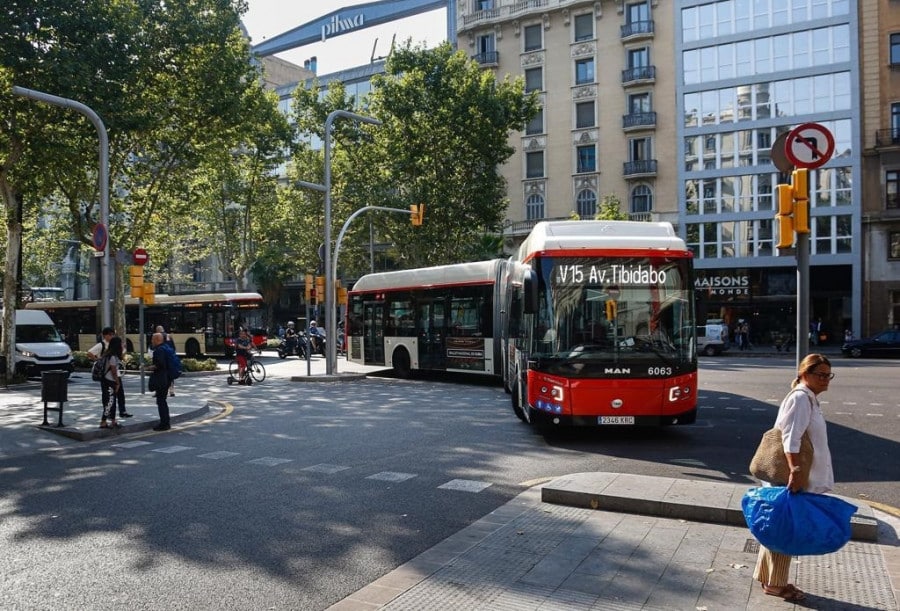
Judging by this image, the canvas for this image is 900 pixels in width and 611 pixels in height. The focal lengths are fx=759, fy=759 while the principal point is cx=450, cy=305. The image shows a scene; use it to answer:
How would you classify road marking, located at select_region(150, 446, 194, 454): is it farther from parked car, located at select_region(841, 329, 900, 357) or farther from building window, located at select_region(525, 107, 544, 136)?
building window, located at select_region(525, 107, 544, 136)

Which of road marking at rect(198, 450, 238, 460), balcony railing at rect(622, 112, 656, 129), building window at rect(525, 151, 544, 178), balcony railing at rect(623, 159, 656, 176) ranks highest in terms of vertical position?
balcony railing at rect(622, 112, 656, 129)

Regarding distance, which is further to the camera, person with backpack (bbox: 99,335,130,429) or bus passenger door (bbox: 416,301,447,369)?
bus passenger door (bbox: 416,301,447,369)

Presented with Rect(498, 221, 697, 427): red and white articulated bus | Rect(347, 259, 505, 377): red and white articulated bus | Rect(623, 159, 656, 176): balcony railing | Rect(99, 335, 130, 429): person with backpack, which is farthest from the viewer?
Result: Rect(623, 159, 656, 176): balcony railing

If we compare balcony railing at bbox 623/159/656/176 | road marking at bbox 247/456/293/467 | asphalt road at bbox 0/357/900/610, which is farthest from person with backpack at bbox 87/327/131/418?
balcony railing at bbox 623/159/656/176

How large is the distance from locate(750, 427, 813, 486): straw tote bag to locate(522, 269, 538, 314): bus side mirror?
5.87 metres

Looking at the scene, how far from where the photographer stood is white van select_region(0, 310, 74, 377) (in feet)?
73.8

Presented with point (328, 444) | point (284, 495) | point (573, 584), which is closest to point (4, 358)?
point (328, 444)

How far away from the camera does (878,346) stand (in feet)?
104

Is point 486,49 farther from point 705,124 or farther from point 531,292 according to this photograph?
point 531,292

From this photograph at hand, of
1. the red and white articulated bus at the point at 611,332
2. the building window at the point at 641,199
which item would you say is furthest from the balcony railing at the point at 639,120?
the red and white articulated bus at the point at 611,332

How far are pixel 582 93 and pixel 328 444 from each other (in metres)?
40.2

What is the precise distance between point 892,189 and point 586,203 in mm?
16245

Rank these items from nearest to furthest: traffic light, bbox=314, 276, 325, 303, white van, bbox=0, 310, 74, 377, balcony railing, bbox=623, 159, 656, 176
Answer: white van, bbox=0, 310, 74, 377 → traffic light, bbox=314, 276, 325, 303 → balcony railing, bbox=623, 159, 656, 176

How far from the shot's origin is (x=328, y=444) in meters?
10.8
